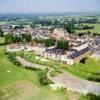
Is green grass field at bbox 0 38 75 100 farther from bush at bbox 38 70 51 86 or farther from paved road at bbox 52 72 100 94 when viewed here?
paved road at bbox 52 72 100 94

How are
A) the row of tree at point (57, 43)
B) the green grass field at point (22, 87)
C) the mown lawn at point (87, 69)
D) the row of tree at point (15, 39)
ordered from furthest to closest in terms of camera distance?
the row of tree at point (15, 39)
the row of tree at point (57, 43)
the mown lawn at point (87, 69)
the green grass field at point (22, 87)

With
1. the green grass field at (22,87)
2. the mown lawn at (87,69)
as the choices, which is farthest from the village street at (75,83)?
the green grass field at (22,87)

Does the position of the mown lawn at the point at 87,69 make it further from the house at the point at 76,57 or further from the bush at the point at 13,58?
the bush at the point at 13,58

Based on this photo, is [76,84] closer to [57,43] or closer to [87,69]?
[87,69]

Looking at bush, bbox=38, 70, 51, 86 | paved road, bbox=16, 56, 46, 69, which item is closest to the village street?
bush, bbox=38, 70, 51, 86

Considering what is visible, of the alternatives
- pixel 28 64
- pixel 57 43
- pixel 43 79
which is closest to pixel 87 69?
pixel 43 79
